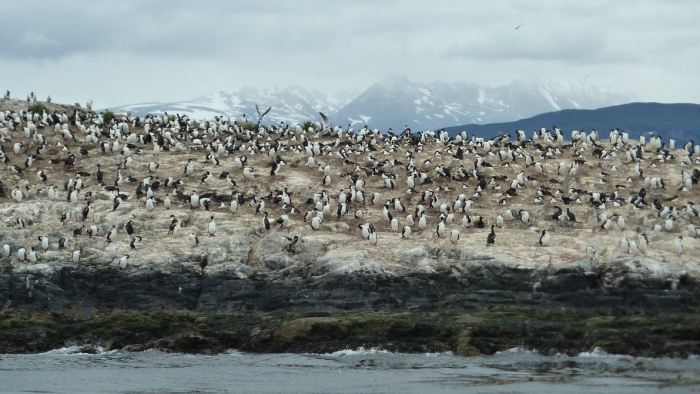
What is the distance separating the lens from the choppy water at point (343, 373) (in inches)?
966

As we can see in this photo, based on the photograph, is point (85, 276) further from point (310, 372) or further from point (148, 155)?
point (148, 155)

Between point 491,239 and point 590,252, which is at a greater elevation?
point 491,239

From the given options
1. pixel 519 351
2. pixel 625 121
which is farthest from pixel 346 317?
pixel 625 121

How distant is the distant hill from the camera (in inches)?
7205

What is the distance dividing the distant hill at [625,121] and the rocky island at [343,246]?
134 metres

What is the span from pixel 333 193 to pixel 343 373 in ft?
57.6

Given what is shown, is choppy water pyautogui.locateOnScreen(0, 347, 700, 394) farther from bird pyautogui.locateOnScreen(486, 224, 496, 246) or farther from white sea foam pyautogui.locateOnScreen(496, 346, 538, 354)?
bird pyautogui.locateOnScreen(486, 224, 496, 246)

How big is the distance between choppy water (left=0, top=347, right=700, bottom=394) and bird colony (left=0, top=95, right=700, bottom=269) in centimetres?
717

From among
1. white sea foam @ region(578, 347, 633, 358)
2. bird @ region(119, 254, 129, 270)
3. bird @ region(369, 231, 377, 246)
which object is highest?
bird @ region(369, 231, 377, 246)

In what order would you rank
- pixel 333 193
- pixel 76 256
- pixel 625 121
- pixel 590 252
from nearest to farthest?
pixel 590 252 → pixel 76 256 → pixel 333 193 → pixel 625 121

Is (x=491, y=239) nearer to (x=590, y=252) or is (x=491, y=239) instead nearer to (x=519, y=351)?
(x=590, y=252)

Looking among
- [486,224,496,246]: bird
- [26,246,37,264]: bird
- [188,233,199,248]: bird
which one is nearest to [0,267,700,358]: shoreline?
[26,246,37,264]: bird

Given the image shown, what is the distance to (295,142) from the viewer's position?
5378cm

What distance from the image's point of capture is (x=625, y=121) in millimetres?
192500
